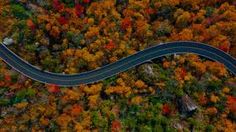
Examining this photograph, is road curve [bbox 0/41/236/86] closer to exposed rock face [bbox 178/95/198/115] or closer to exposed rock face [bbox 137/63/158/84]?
exposed rock face [bbox 137/63/158/84]

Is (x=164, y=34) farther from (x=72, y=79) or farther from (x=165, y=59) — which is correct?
(x=72, y=79)

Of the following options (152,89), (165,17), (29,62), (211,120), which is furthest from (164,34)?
(29,62)

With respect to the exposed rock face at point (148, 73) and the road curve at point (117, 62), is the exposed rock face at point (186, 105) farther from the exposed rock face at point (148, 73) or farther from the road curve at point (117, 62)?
the road curve at point (117, 62)

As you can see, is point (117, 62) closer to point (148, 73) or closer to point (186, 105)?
point (148, 73)

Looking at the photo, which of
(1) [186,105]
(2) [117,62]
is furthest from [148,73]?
(1) [186,105]

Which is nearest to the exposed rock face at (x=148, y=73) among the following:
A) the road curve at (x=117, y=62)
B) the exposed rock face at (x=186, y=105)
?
the road curve at (x=117, y=62)
